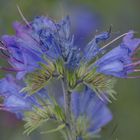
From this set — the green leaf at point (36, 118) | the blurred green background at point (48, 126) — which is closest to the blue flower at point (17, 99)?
the green leaf at point (36, 118)

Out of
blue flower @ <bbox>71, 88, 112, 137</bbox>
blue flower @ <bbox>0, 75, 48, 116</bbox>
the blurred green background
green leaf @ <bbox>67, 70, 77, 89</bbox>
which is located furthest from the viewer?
the blurred green background

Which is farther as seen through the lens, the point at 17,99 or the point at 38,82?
the point at 17,99

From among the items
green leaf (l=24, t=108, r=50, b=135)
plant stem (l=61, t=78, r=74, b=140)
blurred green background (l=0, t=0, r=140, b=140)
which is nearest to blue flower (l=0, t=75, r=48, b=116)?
green leaf (l=24, t=108, r=50, b=135)

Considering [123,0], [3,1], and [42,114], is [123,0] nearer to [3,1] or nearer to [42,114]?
[3,1]

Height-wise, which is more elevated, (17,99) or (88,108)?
(17,99)

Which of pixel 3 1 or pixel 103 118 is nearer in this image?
pixel 103 118

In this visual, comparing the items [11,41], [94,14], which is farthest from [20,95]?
[94,14]

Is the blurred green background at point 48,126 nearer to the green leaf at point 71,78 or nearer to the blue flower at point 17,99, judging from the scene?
the blue flower at point 17,99

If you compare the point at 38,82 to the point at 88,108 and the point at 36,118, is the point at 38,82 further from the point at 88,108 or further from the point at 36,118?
the point at 88,108

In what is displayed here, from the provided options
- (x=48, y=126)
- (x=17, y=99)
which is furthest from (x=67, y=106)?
(x=48, y=126)

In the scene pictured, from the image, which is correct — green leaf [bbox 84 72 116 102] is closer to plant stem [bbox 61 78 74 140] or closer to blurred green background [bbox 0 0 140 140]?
plant stem [bbox 61 78 74 140]

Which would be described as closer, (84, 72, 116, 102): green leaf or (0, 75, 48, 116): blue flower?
(84, 72, 116, 102): green leaf
